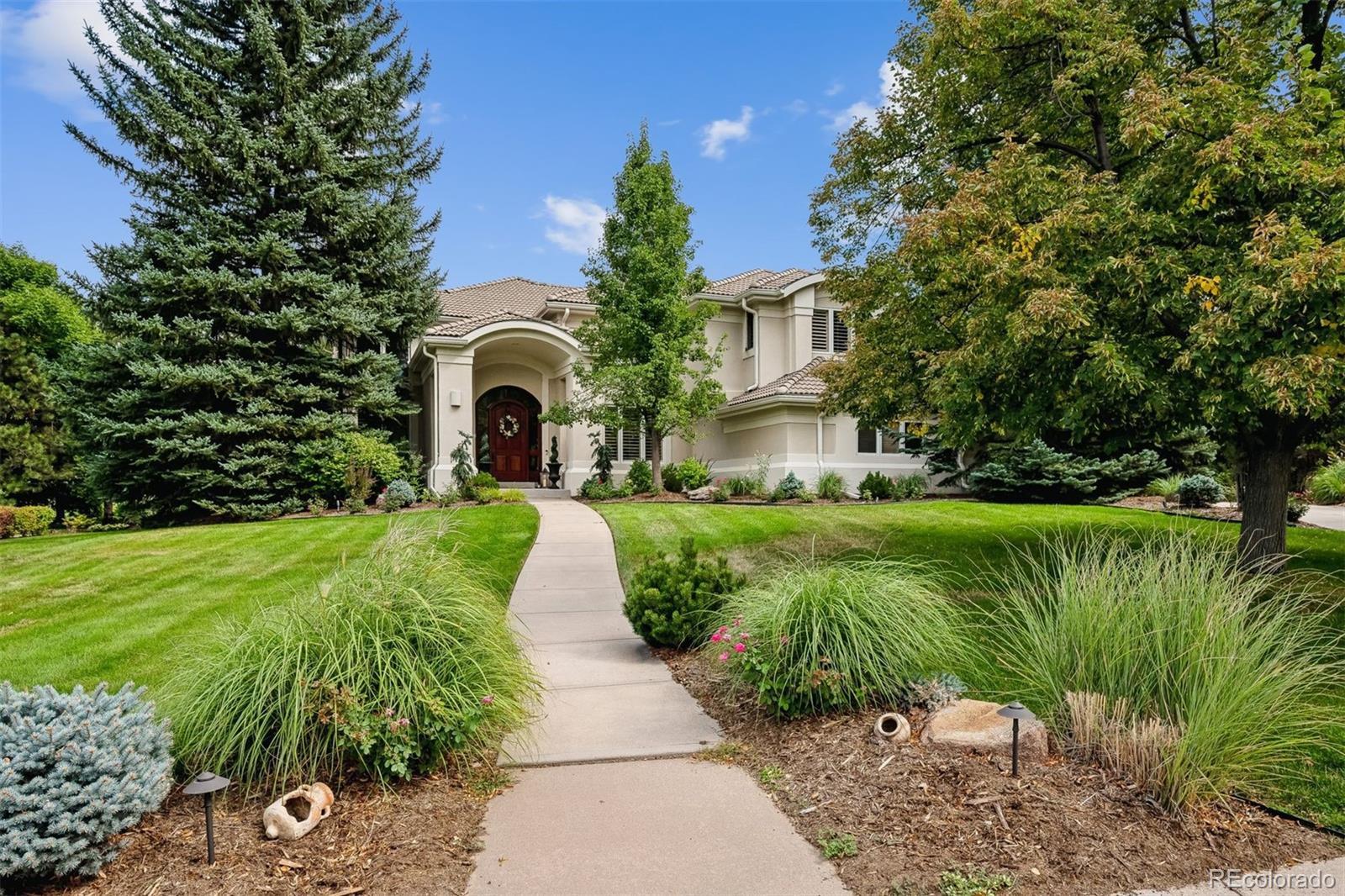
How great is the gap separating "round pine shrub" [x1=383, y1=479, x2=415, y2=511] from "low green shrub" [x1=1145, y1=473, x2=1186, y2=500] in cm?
1676

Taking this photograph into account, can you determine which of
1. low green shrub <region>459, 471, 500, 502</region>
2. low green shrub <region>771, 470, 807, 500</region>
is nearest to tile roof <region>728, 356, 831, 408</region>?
low green shrub <region>771, 470, 807, 500</region>

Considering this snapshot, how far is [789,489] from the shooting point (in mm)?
17219

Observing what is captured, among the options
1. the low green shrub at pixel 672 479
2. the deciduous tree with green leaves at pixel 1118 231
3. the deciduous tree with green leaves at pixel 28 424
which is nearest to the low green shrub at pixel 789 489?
the low green shrub at pixel 672 479

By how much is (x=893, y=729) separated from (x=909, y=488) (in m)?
14.6

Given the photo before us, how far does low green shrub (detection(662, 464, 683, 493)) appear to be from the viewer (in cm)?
1850

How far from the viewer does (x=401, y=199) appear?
61.9 feet

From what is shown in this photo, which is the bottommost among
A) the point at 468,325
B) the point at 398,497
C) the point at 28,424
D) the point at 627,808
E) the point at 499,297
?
the point at 627,808

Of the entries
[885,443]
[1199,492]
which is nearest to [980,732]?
[1199,492]

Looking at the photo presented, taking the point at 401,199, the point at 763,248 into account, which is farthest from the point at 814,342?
the point at 401,199

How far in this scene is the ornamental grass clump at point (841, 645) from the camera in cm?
443

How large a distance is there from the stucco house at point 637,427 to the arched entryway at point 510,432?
26 mm

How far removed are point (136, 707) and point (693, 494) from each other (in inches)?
572

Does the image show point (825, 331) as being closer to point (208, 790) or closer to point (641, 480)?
point (641, 480)

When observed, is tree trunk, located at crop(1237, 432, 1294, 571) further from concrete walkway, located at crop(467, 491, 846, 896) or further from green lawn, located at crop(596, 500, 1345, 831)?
concrete walkway, located at crop(467, 491, 846, 896)
